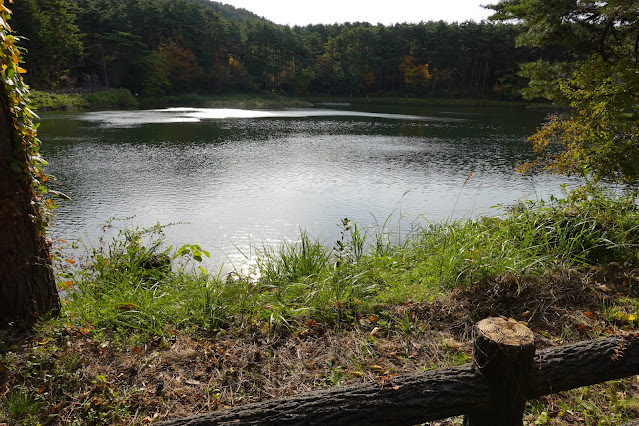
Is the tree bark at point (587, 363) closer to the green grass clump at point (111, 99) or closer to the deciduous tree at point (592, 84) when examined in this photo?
the deciduous tree at point (592, 84)

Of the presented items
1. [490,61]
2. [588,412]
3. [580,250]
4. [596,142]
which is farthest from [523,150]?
[490,61]

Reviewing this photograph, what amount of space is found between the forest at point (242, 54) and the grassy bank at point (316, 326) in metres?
44.3

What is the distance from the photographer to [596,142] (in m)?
5.21

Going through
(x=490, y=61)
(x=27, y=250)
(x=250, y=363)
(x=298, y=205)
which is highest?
(x=490, y=61)

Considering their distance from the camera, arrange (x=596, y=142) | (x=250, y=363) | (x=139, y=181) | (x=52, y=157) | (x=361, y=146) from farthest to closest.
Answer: (x=361, y=146)
(x=52, y=157)
(x=139, y=181)
(x=596, y=142)
(x=250, y=363)

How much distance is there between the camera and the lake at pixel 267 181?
841 centimetres

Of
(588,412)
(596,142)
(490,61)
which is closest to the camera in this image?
(588,412)

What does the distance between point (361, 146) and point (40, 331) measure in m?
17.5

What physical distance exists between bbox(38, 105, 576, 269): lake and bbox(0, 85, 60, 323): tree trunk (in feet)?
9.78

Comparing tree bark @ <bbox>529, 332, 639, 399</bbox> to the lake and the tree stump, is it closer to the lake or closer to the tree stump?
the tree stump

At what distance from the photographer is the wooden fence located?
5.53 ft

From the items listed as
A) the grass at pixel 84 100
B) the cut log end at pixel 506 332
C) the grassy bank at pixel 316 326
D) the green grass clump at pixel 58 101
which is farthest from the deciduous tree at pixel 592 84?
the green grass clump at pixel 58 101

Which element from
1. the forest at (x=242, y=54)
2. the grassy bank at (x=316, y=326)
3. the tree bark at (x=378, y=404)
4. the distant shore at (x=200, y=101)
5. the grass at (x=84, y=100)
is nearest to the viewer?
the tree bark at (x=378, y=404)

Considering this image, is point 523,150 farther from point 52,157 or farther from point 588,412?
point 52,157
